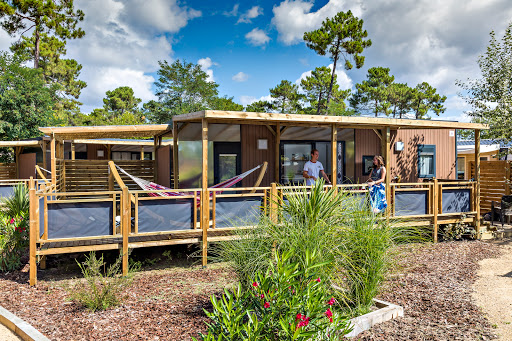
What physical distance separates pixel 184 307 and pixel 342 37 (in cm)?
2309

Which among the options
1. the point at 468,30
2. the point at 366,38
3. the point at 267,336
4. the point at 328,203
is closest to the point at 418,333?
the point at 328,203

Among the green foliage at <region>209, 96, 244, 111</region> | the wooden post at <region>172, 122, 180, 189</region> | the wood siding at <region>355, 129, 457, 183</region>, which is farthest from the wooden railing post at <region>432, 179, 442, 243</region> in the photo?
the green foliage at <region>209, 96, 244, 111</region>

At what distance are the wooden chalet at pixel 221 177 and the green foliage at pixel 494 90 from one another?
109cm

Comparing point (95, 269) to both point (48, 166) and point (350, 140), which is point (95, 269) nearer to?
point (350, 140)

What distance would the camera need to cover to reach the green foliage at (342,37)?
78.5ft

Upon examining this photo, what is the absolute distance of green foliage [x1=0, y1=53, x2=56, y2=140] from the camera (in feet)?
57.0

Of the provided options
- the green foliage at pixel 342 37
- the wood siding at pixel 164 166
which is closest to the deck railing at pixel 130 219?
the wood siding at pixel 164 166

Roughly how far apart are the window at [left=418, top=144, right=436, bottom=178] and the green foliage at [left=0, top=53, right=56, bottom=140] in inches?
650

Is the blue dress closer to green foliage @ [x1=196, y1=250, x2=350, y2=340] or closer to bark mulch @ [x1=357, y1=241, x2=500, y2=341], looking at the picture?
bark mulch @ [x1=357, y1=241, x2=500, y2=341]

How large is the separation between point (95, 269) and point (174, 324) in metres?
1.26

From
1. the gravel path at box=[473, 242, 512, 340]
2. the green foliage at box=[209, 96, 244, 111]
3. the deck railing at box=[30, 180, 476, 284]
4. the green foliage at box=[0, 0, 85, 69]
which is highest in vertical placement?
the green foliage at box=[0, 0, 85, 69]

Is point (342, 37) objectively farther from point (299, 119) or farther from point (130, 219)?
point (130, 219)

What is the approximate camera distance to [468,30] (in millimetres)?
13281

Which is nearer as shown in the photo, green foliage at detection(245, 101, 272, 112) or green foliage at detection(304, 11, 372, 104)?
green foliage at detection(304, 11, 372, 104)
